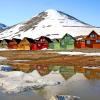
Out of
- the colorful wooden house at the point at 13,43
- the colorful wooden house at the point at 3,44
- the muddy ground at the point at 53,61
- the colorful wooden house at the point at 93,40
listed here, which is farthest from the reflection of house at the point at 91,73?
the colorful wooden house at the point at 3,44

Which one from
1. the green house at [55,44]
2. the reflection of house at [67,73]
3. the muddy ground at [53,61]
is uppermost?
the green house at [55,44]

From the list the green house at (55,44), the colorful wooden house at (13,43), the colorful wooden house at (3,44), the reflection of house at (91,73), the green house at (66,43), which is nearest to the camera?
the reflection of house at (91,73)

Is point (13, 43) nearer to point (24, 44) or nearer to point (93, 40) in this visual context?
point (24, 44)

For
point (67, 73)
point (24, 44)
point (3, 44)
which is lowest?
point (67, 73)

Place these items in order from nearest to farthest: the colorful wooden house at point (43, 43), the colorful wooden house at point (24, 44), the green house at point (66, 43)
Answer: the green house at point (66, 43) < the colorful wooden house at point (43, 43) < the colorful wooden house at point (24, 44)

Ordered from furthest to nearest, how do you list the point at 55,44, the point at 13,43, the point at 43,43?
the point at 13,43
the point at 55,44
the point at 43,43

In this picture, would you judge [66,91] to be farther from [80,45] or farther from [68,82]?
[80,45]

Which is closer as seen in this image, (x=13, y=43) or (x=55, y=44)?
(x=55, y=44)

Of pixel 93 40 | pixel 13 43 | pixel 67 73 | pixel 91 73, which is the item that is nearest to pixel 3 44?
pixel 13 43

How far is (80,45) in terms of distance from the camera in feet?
498

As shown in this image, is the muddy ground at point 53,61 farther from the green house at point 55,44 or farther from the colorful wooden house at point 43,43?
the green house at point 55,44

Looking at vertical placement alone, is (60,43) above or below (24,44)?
above

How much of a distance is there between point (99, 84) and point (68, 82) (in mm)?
3590

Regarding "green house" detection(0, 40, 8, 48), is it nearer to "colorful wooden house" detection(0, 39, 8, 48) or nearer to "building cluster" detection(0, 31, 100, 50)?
Result: "colorful wooden house" detection(0, 39, 8, 48)
